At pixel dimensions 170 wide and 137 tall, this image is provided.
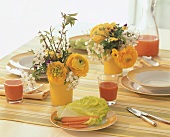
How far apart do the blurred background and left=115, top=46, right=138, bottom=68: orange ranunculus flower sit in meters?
2.46

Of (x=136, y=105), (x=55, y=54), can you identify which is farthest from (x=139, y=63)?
(x=55, y=54)

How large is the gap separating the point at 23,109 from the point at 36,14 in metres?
3.19

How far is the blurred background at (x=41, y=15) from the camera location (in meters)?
4.56

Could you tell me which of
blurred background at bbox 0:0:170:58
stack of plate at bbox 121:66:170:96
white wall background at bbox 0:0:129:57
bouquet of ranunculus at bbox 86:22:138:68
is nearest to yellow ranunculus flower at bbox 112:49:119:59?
bouquet of ranunculus at bbox 86:22:138:68

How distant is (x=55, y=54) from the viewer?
1641mm

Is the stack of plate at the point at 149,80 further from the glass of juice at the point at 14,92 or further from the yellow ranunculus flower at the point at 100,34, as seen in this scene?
the glass of juice at the point at 14,92

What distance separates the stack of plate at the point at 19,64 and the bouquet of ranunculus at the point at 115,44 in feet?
1.13

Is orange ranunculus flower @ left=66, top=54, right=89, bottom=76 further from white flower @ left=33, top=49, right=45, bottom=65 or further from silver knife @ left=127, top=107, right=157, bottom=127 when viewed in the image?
silver knife @ left=127, top=107, right=157, bottom=127

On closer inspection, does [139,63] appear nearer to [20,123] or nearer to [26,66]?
[26,66]

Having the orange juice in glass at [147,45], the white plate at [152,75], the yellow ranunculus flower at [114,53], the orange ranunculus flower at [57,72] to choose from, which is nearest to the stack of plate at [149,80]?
the white plate at [152,75]

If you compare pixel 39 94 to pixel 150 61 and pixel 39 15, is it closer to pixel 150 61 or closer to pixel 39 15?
pixel 150 61

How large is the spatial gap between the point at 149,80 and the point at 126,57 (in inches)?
7.2

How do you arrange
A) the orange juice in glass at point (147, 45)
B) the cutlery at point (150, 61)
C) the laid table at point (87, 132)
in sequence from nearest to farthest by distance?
1. the laid table at point (87, 132)
2. the cutlery at point (150, 61)
3. the orange juice in glass at point (147, 45)

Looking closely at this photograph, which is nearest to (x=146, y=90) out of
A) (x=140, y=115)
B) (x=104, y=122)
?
(x=140, y=115)
